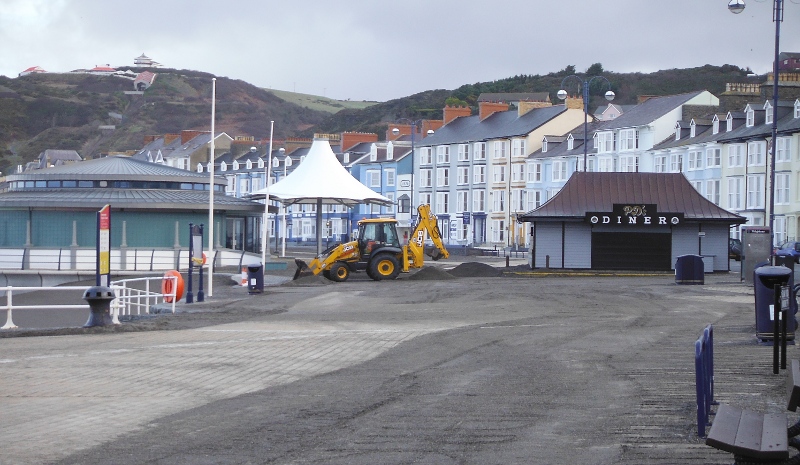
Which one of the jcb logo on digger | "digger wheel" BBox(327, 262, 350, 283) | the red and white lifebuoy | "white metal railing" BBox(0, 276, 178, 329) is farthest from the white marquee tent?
the red and white lifebuoy

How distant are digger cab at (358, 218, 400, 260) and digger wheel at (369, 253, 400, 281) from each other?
448 mm

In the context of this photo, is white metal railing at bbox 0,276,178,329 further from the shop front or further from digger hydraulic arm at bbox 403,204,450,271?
the shop front

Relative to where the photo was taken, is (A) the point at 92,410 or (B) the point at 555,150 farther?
(B) the point at 555,150

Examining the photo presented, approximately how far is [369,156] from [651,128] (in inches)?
1322

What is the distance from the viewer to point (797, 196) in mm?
63625

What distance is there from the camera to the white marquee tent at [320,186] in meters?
55.2

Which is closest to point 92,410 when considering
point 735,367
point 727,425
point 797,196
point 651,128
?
point 727,425

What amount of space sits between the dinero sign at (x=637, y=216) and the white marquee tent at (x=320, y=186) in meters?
13.1

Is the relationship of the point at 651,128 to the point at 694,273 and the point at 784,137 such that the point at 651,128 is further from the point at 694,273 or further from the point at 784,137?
the point at 694,273

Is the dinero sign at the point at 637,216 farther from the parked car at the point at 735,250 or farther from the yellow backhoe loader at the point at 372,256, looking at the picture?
the parked car at the point at 735,250

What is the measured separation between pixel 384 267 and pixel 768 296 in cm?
2677

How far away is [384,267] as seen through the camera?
42.1m

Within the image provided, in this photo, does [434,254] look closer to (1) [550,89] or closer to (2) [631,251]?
(2) [631,251]

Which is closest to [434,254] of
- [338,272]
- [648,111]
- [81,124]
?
[338,272]
